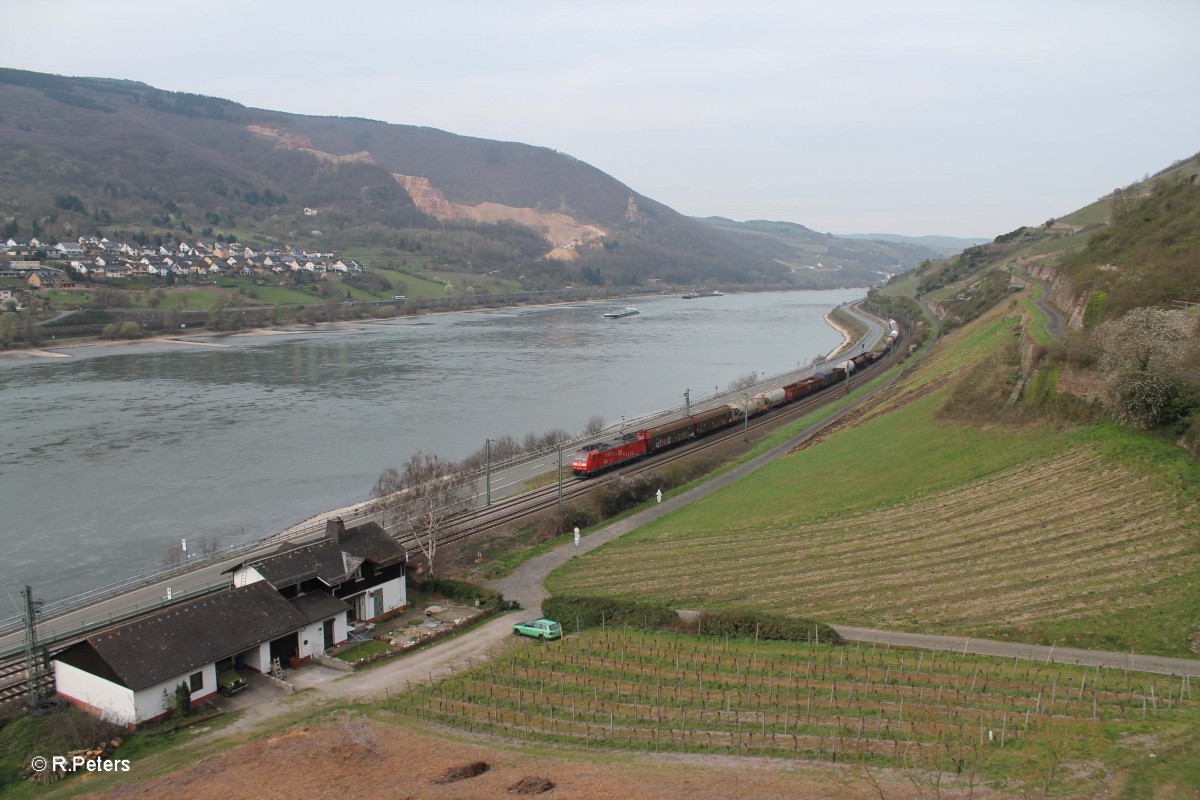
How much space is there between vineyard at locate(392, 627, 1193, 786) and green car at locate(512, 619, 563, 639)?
80cm

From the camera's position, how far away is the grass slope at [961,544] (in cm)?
1758

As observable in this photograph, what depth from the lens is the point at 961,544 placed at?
850 inches

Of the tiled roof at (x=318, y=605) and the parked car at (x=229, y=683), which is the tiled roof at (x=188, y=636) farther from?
the parked car at (x=229, y=683)

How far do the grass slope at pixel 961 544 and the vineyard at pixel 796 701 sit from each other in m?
2.37

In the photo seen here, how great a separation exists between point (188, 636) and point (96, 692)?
186 cm

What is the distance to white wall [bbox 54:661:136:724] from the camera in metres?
16.2

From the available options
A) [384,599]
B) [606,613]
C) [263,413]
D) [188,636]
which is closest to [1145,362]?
[606,613]

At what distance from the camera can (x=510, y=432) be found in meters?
51.8

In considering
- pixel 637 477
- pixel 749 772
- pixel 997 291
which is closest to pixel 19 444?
pixel 637 477

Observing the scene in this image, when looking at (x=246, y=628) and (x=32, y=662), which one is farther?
(x=246, y=628)

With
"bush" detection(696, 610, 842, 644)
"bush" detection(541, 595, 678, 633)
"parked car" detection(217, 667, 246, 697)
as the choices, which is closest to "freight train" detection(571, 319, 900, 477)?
"bush" detection(541, 595, 678, 633)

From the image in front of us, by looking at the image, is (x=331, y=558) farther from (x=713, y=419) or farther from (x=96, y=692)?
(x=713, y=419)

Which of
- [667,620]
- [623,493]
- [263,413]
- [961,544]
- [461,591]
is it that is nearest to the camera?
[667,620]

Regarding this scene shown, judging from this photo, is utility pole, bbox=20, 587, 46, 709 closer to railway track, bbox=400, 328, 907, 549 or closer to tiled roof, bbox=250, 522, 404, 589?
tiled roof, bbox=250, 522, 404, 589
